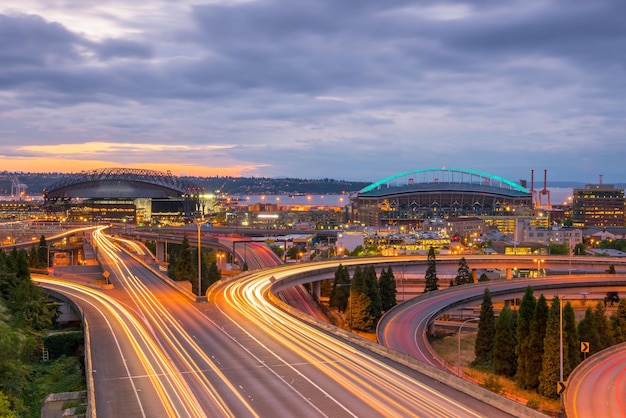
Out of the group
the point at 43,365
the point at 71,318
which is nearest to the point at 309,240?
the point at 71,318

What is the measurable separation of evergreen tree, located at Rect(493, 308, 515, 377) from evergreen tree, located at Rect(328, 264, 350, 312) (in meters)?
20.2

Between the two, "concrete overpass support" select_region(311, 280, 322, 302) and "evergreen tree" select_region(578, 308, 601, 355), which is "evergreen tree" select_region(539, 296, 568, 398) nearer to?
"evergreen tree" select_region(578, 308, 601, 355)

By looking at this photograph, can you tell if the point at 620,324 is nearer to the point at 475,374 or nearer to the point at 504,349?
the point at 504,349

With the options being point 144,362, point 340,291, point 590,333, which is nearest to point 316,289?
point 340,291

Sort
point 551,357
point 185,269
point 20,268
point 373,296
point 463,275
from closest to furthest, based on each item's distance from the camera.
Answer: point 551,357 < point 20,268 < point 373,296 < point 185,269 < point 463,275

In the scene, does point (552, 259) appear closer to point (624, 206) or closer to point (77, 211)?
point (624, 206)

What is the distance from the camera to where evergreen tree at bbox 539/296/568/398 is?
3281cm

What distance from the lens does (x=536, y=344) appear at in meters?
35.3

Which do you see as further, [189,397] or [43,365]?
[43,365]

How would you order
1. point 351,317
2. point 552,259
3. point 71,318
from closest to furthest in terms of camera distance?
point 71,318, point 351,317, point 552,259

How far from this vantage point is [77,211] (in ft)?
627

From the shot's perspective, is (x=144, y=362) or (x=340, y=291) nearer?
(x=144, y=362)

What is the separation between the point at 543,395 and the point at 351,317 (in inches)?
755

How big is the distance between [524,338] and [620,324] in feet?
45.4
